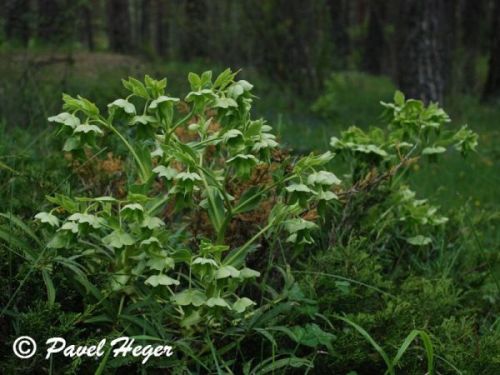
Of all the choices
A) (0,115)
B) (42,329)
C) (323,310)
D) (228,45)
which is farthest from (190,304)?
(228,45)

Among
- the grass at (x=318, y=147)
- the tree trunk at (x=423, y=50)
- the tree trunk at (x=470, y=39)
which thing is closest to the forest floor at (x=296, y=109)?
the grass at (x=318, y=147)

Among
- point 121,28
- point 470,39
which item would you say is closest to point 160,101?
point 121,28

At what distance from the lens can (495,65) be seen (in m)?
12.5

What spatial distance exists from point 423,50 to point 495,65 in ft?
13.8

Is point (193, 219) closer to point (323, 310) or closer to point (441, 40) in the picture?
point (323, 310)

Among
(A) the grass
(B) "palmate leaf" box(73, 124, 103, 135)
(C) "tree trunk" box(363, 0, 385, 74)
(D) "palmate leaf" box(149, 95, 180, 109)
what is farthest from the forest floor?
(C) "tree trunk" box(363, 0, 385, 74)

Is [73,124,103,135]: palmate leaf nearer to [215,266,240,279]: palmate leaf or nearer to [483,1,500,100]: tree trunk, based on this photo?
[215,266,240,279]: palmate leaf

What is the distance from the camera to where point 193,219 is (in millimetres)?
3156

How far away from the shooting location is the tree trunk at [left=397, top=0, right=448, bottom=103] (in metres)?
8.84

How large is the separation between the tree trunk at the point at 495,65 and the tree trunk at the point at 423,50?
3.85 metres

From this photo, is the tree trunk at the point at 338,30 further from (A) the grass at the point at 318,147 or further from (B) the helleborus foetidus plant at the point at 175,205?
(B) the helleborus foetidus plant at the point at 175,205

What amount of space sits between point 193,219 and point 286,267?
586mm

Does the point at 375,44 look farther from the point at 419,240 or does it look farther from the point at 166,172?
the point at 166,172

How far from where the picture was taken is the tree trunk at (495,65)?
489 inches
